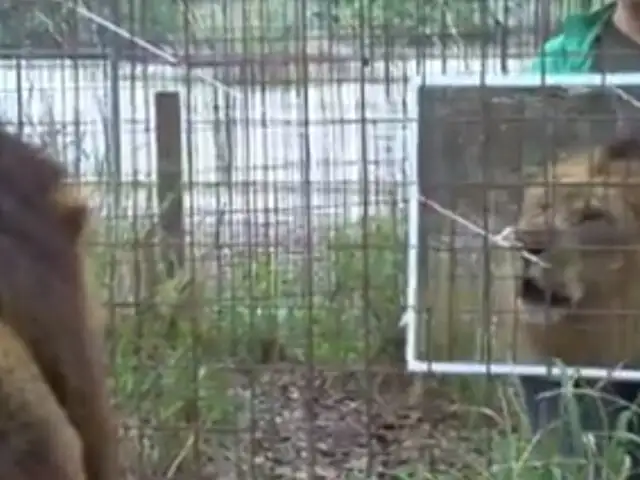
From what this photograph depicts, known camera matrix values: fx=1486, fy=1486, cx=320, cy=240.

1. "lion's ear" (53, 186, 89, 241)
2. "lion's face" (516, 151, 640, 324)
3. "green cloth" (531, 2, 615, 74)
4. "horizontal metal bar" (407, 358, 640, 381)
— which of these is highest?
"green cloth" (531, 2, 615, 74)

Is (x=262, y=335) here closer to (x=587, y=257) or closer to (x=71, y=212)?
(x=587, y=257)

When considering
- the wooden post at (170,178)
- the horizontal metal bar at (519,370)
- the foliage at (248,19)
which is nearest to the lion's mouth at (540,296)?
the horizontal metal bar at (519,370)

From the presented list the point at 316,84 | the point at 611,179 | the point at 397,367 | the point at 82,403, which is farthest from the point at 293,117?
the point at 82,403

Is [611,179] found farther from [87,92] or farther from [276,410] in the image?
[87,92]

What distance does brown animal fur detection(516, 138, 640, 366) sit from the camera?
2465 mm

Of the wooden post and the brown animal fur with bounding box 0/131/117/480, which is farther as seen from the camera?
the wooden post

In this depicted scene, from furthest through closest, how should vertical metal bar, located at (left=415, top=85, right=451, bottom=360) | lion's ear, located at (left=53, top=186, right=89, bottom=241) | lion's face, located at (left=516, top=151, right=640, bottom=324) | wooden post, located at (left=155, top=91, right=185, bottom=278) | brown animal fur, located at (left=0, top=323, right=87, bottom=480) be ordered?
1. wooden post, located at (left=155, top=91, right=185, bottom=278)
2. vertical metal bar, located at (left=415, top=85, right=451, bottom=360)
3. lion's face, located at (left=516, top=151, right=640, bottom=324)
4. lion's ear, located at (left=53, top=186, right=89, bottom=241)
5. brown animal fur, located at (left=0, top=323, right=87, bottom=480)

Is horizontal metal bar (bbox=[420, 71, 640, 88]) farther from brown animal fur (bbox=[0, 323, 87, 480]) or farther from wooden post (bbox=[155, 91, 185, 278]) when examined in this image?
brown animal fur (bbox=[0, 323, 87, 480])

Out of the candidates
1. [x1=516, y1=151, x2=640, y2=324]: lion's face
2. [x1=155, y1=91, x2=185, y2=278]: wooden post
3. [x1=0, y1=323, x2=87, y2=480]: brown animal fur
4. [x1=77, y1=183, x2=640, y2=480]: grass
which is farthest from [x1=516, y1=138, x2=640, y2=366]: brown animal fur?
[x1=0, y1=323, x2=87, y2=480]: brown animal fur

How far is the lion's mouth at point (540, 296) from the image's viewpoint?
248 centimetres

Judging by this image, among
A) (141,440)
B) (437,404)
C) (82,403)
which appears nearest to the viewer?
(82,403)

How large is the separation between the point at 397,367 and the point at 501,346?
30cm

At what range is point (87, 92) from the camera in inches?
116

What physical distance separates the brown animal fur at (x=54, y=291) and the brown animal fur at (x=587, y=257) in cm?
165
